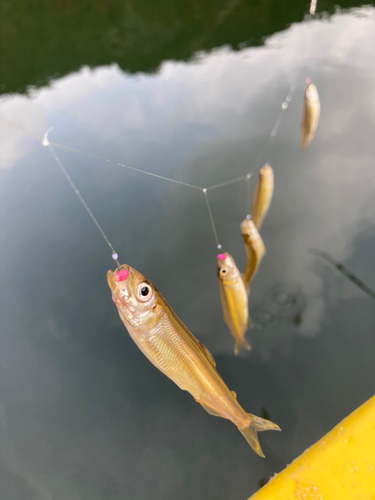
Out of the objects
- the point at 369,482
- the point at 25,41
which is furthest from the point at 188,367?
the point at 25,41

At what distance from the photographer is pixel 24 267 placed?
5.61 meters

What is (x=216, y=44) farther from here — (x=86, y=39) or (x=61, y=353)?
(x=61, y=353)

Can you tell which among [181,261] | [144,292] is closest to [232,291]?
[144,292]

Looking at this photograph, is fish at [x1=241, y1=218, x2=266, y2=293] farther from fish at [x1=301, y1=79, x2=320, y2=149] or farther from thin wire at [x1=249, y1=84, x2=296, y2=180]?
thin wire at [x1=249, y1=84, x2=296, y2=180]

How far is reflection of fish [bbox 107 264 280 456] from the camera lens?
6.97 ft

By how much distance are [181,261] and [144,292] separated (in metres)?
3.17

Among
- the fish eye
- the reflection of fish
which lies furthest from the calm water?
the fish eye

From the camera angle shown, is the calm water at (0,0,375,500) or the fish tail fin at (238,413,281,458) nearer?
the fish tail fin at (238,413,281,458)

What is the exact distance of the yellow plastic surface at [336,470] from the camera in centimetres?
244

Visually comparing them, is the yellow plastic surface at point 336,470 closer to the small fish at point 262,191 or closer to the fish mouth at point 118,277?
the fish mouth at point 118,277

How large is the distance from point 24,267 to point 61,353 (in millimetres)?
2023

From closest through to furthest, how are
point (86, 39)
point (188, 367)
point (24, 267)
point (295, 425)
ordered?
point (188, 367) → point (295, 425) → point (24, 267) → point (86, 39)

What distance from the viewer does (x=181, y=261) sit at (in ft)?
17.4

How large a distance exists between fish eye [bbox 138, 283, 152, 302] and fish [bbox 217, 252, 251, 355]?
1127 mm
